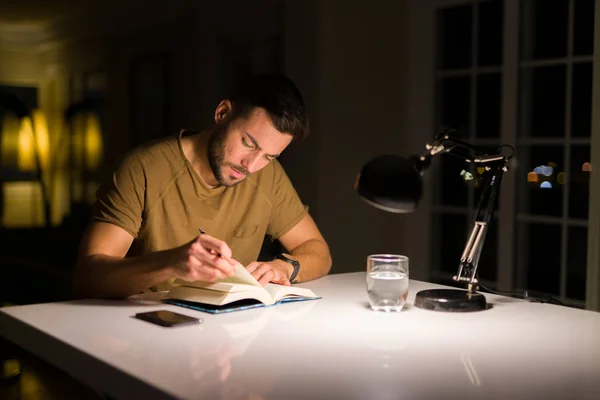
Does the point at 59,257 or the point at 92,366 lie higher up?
the point at 92,366

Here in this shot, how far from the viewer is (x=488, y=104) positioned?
411 cm

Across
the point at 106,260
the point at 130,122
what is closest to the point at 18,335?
the point at 106,260

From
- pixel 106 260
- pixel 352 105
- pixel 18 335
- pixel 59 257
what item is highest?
pixel 352 105

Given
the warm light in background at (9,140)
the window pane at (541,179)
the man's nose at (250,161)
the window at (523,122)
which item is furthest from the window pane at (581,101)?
the warm light in background at (9,140)

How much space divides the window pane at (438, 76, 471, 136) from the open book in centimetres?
261

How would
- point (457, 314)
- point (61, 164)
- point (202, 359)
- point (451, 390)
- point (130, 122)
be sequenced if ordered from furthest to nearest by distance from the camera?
point (61, 164), point (130, 122), point (457, 314), point (202, 359), point (451, 390)

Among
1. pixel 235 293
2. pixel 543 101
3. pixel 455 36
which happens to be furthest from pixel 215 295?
pixel 455 36

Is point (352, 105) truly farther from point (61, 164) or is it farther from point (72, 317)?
point (61, 164)

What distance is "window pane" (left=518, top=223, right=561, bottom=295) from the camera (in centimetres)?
384

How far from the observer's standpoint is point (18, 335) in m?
1.67

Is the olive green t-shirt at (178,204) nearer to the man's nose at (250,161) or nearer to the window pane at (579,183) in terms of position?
the man's nose at (250,161)

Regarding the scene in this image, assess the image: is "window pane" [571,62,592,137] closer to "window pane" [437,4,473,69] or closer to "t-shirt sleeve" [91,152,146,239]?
"window pane" [437,4,473,69]

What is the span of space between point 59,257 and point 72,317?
4531 millimetres

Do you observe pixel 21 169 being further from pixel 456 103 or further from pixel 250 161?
pixel 250 161
